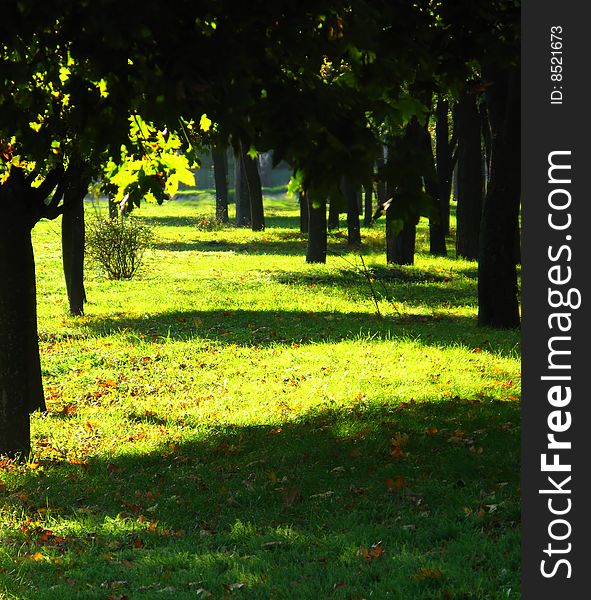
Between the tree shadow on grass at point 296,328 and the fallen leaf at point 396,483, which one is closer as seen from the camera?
the fallen leaf at point 396,483

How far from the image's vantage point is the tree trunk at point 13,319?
9.78 m

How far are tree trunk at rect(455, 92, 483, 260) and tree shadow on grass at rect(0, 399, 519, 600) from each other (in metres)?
17.3

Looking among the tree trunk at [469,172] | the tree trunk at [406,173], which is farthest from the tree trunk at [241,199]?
the tree trunk at [406,173]

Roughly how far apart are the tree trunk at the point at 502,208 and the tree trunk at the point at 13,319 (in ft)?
27.2

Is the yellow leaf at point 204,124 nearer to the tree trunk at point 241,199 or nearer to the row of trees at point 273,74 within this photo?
the row of trees at point 273,74

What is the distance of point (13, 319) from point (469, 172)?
19.4 m

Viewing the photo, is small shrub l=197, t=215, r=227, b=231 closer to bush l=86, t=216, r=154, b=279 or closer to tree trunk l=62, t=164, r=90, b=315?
bush l=86, t=216, r=154, b=279

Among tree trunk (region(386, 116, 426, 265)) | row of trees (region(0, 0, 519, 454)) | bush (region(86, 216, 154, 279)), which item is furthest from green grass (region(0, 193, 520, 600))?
bush (region(86, 216, 154, 279))

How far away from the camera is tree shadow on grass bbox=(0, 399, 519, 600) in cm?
612

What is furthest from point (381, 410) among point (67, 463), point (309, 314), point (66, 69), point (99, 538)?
point (309, 314)

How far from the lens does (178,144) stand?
9836 millimetres

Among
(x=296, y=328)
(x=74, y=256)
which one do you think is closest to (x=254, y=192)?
(x=74, y=256)

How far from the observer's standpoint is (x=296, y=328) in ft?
54.7

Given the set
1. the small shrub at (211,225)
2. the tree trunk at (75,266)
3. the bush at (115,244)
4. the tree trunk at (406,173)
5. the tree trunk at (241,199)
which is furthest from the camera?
the tree trunk at (241,199)
